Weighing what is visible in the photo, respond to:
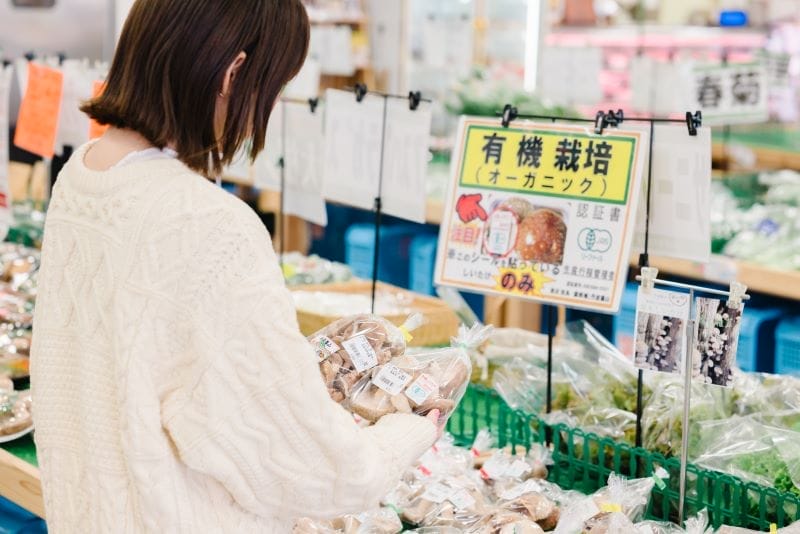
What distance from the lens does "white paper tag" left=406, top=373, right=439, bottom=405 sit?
5.36ft

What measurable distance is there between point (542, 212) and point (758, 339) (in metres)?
2.20

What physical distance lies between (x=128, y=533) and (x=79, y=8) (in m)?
3.12

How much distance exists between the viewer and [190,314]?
4.33ft

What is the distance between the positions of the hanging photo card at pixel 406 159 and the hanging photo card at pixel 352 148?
4 cm

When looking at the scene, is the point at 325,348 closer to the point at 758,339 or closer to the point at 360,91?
the point at 360,91

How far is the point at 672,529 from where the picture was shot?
1.71 metres

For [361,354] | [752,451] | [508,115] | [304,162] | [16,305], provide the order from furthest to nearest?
[16,305] < [304,162] < [508,115] < [752,451] < [361,354]


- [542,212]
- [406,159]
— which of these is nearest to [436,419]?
[542,212]

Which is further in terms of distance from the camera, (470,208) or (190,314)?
(470,208)

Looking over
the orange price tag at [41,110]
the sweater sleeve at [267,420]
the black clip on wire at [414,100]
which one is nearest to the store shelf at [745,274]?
the black clip on wire at [414,100]

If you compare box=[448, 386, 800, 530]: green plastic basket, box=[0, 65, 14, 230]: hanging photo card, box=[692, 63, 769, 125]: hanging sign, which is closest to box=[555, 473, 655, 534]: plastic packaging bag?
box=[448, 386, 800, 530]: green plastic basket

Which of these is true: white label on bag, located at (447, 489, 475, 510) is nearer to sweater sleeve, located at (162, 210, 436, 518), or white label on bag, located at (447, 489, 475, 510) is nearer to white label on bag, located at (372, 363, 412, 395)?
white label on bag, located at (372, 363, 412, 395)

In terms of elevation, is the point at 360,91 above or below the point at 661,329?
above

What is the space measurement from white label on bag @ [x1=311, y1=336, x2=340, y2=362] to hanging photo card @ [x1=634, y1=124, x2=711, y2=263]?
60 cm
